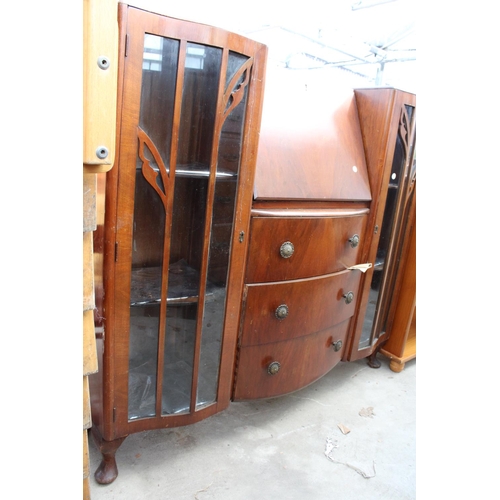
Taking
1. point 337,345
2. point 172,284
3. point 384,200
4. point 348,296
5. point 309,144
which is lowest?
point 337,345

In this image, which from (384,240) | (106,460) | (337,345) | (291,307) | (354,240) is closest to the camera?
(106,460)

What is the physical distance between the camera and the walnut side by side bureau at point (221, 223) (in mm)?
981

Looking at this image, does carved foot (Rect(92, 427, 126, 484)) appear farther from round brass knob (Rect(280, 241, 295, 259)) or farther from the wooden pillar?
the wooden pillar

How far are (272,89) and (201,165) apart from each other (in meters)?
0.53

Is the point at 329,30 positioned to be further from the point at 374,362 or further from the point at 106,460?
the point at 106,460

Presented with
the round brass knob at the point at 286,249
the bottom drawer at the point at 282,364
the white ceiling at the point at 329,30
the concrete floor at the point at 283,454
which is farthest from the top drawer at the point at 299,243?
the white ceiling at the point at 329,30

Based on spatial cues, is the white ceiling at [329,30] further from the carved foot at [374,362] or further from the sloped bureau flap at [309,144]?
the carved foot at [374,362]

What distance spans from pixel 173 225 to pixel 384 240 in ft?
3.36

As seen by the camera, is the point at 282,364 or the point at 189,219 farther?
the point at 282,364

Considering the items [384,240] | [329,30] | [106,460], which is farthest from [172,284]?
[329,30]

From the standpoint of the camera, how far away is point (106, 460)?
4.06ft

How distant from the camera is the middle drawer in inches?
51.3

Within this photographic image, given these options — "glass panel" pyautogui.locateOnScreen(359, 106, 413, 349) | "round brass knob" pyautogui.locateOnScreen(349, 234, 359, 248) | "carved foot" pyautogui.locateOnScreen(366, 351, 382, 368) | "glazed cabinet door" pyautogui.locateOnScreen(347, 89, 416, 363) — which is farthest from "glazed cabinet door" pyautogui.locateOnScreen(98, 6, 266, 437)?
"carved foot" pyautogui.locateOnScreen(366, 351, 382, 368)
